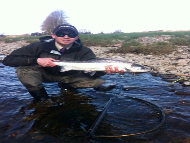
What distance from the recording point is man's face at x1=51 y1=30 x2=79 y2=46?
5582 millimetres

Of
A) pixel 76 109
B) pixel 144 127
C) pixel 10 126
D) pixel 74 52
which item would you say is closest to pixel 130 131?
pixel 144 127

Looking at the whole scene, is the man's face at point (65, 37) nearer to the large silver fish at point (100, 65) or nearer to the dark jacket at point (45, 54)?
the dark jacket at point (45, 54)

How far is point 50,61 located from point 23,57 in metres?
0.93

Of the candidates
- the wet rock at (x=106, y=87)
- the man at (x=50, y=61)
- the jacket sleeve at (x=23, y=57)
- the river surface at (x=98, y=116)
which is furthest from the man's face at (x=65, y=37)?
the wet rock at (x=106, y=87)

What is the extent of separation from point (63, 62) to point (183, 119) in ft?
11.3

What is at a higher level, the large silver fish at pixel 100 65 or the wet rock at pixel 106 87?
the large silver fish at pixel 100 65

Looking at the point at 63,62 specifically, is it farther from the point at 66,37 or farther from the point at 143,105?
the point at 143,105

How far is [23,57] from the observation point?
550 cm

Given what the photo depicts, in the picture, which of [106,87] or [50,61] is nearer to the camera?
[50,61]

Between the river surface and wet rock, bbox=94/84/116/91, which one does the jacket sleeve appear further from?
wet rock, bbox=94/84/116/91

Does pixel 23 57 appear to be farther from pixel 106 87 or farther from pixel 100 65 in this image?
pixel 106 87

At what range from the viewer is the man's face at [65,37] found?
5582 millimetres

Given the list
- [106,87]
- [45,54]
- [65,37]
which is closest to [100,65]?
[65,37]

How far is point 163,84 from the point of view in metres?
6.75
